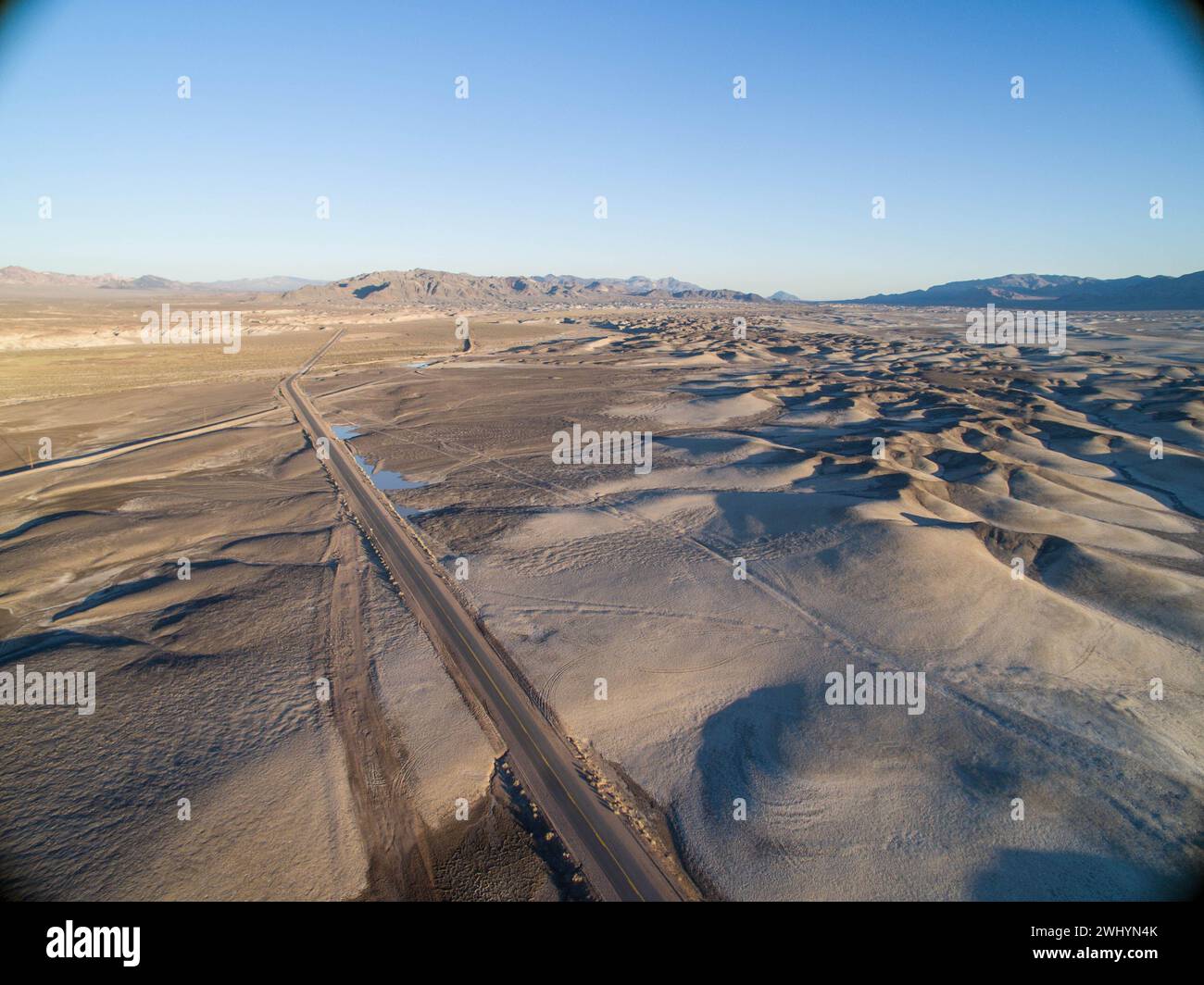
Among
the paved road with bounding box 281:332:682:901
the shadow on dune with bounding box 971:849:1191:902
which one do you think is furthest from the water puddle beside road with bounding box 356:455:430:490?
the shadow on dune with bounding box 971:849:1191:902

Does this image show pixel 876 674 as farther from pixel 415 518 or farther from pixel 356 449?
pixel 356 449

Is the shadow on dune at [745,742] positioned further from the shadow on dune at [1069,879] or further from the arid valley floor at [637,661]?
the shadow on dune at [1069,879]

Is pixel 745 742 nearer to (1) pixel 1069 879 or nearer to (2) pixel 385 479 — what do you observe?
(1) pixel 1069 879

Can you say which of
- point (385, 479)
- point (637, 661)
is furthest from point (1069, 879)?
point (385, 479)

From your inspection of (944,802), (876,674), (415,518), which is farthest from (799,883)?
(415,518)

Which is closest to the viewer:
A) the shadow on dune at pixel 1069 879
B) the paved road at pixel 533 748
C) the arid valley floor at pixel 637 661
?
the shadow on dune at pixel 1069 879

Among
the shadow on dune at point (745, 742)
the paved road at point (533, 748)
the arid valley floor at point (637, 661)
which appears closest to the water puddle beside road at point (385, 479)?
the arid valley floor at point (637, 661)
